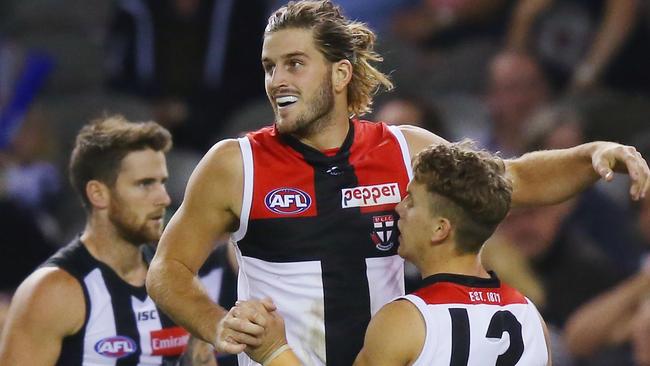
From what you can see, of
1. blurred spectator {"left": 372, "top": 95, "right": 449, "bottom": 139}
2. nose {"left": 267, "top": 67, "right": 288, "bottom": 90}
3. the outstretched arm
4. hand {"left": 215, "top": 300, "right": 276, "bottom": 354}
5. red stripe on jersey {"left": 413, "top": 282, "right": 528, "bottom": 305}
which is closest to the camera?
hand {"left": 215, "top": 300, "right": 276, "bottom": 354}

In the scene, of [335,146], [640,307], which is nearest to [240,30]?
[640,307]

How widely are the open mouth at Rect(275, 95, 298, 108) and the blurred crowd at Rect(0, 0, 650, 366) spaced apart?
3.26m

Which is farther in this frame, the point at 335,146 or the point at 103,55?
the point at 103,55

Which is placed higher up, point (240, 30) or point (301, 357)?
point (240, 30)

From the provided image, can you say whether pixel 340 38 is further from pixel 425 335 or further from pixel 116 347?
pixel 116 347

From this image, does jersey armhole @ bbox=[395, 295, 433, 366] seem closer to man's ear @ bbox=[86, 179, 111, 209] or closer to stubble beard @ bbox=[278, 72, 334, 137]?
stubble beard @ bbox=[278, 72, 334, 137]

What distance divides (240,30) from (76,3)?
166 cm

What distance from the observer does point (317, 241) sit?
4.40m

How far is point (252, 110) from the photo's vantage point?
29.6 feet

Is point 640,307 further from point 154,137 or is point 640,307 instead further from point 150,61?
point 150,61

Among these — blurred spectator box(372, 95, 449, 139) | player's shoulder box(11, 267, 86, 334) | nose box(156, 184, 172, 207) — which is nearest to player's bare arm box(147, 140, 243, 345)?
player's shoulder box(11, 267, 86, 334)

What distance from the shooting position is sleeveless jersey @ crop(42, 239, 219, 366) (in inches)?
211

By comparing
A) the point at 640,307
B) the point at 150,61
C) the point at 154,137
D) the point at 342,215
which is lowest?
the point at 640,307

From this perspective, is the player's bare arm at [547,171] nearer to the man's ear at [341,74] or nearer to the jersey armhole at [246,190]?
the man's ear at [341,74]
